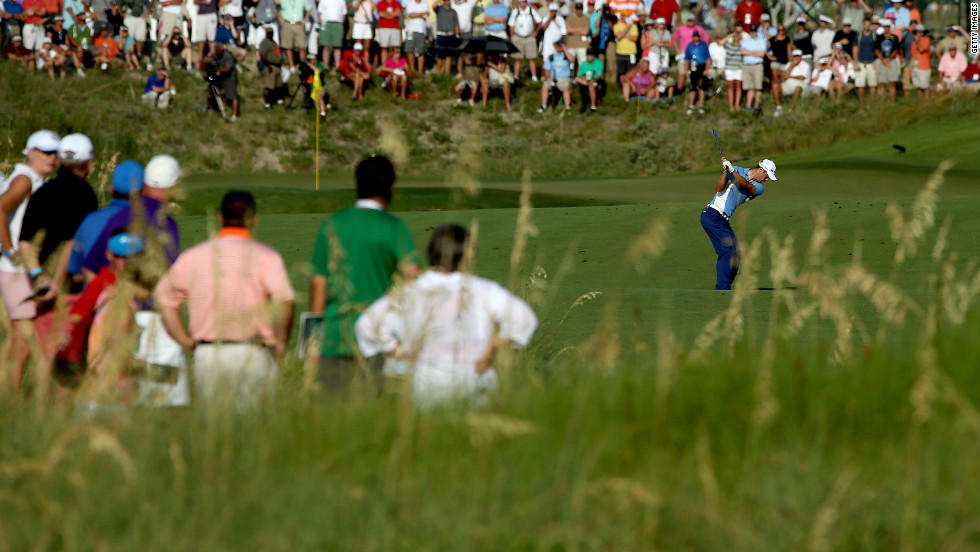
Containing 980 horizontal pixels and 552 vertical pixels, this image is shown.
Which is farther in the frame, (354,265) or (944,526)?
(354,265)

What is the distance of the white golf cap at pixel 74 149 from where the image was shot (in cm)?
816

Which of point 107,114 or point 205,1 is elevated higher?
point 205,1

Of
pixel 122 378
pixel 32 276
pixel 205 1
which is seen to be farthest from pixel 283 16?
pixel 122 378

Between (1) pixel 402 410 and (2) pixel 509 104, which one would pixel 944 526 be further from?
(2) pixel 509 104

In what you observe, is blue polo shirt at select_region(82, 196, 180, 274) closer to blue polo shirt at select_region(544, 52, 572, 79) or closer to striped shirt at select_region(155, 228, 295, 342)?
striped shirt at select_region(155, 228, 295, 342)

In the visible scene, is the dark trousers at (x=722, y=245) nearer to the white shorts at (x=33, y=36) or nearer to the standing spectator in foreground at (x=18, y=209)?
the standing spectator in foreground at (x=18, y=209)

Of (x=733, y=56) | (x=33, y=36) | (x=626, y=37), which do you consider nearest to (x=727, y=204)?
(x=733, y=56)

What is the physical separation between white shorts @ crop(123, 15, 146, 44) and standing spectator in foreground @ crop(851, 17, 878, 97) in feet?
59.9

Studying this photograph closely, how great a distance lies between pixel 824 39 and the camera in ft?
109

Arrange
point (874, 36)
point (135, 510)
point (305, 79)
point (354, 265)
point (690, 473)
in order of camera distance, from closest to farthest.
Answer: point (135, 510) → point (690, 473) → point (354, 265) → point (874, 36) → point (305, 79)

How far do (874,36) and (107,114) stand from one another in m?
19.0

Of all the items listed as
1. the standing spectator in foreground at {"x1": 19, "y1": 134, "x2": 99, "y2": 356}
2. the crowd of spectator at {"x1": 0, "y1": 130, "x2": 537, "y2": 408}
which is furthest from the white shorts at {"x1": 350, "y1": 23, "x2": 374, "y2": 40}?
the crowd of spectator at {"x1": 0, "y1": 130, "x2": 537, "y2": 408}

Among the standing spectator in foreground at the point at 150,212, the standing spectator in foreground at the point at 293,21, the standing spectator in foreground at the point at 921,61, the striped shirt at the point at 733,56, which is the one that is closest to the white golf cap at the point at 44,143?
the standing spectator in foreground at the point at 150,212

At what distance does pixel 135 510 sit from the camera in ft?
15.1
